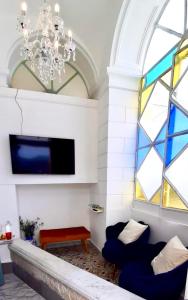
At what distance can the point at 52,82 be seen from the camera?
155 inches

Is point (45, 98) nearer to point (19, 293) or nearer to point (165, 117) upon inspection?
point (165, 117)

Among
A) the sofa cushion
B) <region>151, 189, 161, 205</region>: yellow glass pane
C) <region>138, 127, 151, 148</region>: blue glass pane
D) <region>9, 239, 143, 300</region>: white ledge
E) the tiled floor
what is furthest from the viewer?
<region>138, 127, 151, 148</region>: blue glass pane

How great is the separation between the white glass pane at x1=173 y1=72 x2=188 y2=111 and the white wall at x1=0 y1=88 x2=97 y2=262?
172cm

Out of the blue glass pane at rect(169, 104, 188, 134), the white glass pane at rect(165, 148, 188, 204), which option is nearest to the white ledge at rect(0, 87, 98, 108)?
the blue glass pane at rect(169, 104, 188, 134)

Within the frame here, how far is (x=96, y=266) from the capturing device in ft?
9.84

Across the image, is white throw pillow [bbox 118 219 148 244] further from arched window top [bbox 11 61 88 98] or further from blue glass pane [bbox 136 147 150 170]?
arched window top [bbox 11 61 88 98]

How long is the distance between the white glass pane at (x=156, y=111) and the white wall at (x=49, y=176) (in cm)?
113

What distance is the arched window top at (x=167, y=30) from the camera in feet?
8.53

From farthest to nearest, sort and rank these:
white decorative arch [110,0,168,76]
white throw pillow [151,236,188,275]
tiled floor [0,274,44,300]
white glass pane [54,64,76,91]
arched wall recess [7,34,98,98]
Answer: white glass pane [54,64,76,91] < arched wall recess [7,34,98,98] < white decorative arch [110,0,168,76] < white throw pillow [151,236,188,275] < tiled floor [0,274,44,300]

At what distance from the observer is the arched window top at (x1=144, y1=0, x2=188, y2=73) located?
2.60 metres

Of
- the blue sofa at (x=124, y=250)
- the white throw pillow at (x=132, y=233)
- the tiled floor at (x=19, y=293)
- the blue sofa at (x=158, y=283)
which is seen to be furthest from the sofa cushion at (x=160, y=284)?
the tiled floor at (x=19, y=293)

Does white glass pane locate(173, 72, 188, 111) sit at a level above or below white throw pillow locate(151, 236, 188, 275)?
above

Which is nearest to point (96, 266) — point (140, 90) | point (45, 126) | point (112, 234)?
point (112, 234)

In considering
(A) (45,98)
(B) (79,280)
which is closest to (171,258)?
(B) (79,280)
